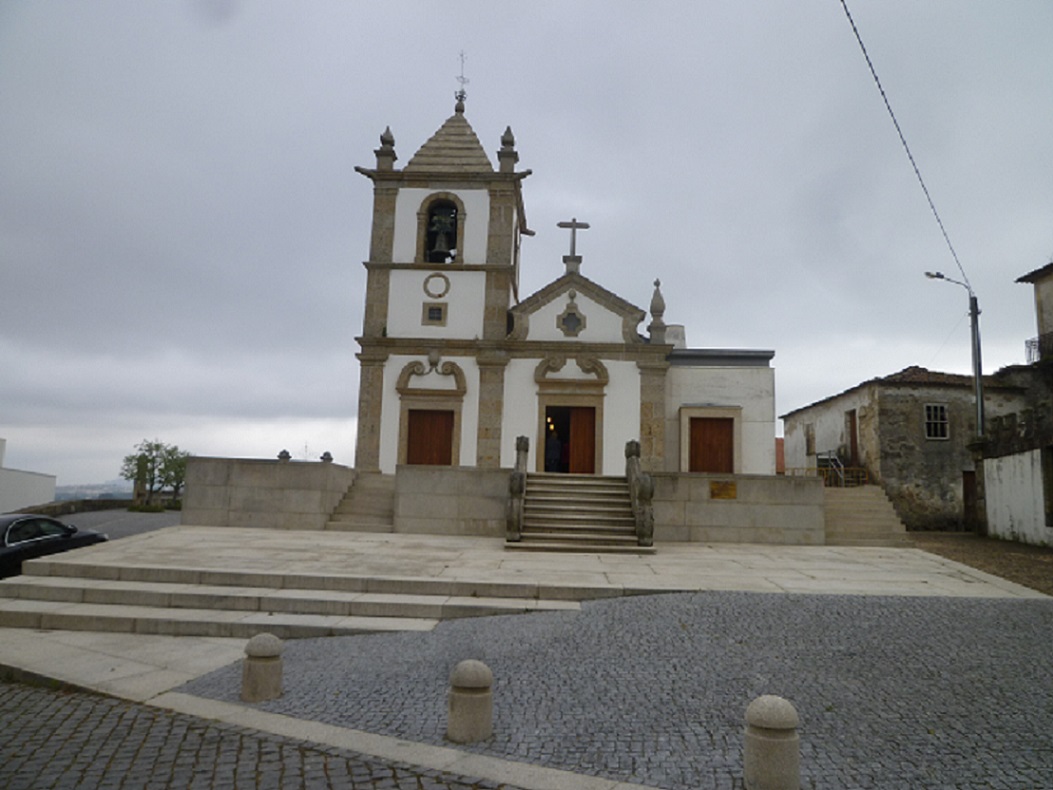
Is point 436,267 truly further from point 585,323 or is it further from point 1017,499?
point 1017,499

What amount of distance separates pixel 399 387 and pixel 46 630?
13625 millimetres

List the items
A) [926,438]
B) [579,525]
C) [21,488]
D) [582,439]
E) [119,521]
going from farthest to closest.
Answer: [21,488], [926,438], [119,521], [582,439], [579,525]

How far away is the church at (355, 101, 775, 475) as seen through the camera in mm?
20906

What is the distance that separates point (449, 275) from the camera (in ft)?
72.3

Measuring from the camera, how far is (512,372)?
21.3 meters

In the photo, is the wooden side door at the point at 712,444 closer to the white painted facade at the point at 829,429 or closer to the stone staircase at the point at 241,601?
the white painted facade at the point at 829,429

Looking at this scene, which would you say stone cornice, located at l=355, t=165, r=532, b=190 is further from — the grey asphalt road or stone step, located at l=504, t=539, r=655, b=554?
stone step, located at l=504, t=539, r=655, b=554

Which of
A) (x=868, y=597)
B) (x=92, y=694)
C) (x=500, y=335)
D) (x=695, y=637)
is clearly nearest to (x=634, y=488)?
(x=868, y=597)

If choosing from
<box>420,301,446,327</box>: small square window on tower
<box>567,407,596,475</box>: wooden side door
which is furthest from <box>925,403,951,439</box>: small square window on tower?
<box>420,301,446,327</box>: small square window on tower

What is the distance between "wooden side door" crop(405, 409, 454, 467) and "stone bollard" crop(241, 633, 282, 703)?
1523 centimetres

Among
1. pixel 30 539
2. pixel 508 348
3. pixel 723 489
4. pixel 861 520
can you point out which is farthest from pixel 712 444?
pixel 30 539

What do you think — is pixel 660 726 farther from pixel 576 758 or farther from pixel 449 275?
pixel 449 275

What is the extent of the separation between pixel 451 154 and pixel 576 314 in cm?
692

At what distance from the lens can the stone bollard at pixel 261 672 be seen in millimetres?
5492
